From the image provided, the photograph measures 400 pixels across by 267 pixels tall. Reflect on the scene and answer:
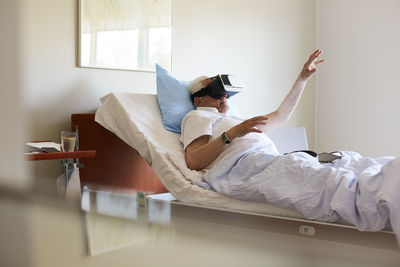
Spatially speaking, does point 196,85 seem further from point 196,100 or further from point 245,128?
point 245,128

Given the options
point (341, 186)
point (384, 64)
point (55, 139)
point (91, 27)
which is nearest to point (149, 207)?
point (341, 186)

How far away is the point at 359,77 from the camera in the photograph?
15.7 feet

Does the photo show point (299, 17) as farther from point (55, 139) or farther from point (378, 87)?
point (55, 139)

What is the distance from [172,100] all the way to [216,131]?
0.38 metres

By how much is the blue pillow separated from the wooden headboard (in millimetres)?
333

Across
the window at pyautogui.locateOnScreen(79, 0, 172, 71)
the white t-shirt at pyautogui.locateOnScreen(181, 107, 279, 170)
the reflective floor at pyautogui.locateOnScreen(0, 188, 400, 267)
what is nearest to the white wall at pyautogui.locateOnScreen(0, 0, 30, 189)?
the reflective floor at pyautogui.locateOnScreen(0, 188, 400, 267)

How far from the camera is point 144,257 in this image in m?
0.28

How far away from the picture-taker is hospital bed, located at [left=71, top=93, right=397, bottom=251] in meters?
2.12

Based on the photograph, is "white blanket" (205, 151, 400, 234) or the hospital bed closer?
"white blanket" (205, 151, 400, 234)

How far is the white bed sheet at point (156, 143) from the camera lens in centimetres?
206

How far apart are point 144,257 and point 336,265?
105mm

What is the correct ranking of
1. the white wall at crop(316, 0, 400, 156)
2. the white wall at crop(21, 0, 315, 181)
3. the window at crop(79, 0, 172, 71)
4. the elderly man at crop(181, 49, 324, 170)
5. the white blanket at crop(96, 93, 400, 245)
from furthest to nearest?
the white wall at crop(316, 0, 400, 156) → the window at crop(79, 0, 172, 71) → the white wall at crop(21, 0, 315, 181) → the elderly man at crop(181, 49, 324, 170) → the white blanket at crop(96, 93, 400, 245)

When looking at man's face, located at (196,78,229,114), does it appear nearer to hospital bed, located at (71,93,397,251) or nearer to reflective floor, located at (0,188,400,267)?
hospital bed, located at (71,93,397,251)

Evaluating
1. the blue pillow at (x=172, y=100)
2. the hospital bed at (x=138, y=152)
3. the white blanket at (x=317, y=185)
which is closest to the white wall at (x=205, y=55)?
the hospital bed at (x=138, y=152)
